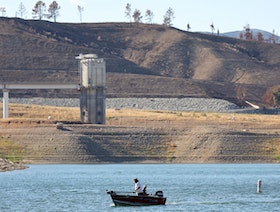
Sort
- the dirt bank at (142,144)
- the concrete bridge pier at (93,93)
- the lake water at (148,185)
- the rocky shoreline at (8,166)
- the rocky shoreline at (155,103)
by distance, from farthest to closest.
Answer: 1. the rocky shoreline at (155,103)
2. the concrete bridge pier at (93,93)
3. the dirt bank at (142,144)
4. the rocky shoreline at (8,166)
5. the lake water at (148,185)

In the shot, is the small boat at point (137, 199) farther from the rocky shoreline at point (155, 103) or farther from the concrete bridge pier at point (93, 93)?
the rocky shoreline at point (155, 103)

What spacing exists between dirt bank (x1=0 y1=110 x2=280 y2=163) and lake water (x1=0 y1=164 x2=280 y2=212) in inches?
111

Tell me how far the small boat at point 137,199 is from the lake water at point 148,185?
1.62 feet

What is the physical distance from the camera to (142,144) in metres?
122

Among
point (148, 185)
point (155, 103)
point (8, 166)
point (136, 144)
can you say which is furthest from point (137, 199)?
point (155, 103)

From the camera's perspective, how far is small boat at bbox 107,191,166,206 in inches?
2835

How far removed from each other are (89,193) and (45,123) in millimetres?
51140

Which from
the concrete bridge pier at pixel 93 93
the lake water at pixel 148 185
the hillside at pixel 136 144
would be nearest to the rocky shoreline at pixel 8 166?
the lake water at pixel 148 185

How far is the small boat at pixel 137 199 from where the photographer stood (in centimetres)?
7200

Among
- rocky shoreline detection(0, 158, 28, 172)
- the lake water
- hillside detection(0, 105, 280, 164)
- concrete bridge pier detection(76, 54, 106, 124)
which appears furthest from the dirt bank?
concrete bridge pier detection(76, 54, 106, 124)

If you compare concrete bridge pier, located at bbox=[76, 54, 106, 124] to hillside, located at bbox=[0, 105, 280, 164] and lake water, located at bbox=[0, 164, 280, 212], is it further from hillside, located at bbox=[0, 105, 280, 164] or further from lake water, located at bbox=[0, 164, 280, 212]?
lake water, located at bbox=[0, 164, 280, 212]

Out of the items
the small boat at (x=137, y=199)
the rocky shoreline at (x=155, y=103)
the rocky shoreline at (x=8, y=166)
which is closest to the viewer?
the small boat at (x=137, y=199)

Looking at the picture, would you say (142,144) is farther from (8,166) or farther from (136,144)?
(8,166)

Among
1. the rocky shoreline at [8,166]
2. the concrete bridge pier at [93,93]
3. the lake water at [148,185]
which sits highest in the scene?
the concrete bridge pier at [93,93]
